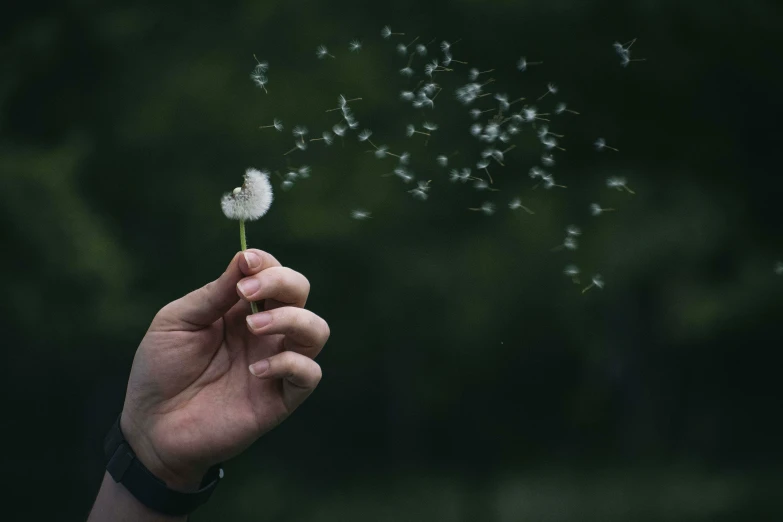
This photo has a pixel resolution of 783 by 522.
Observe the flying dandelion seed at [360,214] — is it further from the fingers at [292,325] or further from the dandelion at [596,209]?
the fingers at [292,325]

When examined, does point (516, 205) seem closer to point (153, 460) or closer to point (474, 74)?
point (474, 74)

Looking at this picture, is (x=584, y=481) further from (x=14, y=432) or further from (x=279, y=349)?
(x=14, y=432)

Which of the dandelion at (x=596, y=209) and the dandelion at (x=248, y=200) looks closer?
the dandelion at (x=248, y=200)

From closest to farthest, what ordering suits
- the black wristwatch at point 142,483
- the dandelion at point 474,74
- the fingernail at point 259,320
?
the fingernail at point 259,320 → the black wristwatch at point 142,483 → the dandelion at point 474,74

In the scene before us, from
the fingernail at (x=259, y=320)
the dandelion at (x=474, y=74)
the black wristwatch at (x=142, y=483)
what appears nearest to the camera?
the fingernail at (x=259, y=320)

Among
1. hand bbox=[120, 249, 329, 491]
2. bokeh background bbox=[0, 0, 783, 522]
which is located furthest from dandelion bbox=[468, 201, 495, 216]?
hand bbox=[120, 249, 329, 491]

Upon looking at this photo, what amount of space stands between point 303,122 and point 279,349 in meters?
0.56

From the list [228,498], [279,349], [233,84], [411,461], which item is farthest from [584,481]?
[233,84]

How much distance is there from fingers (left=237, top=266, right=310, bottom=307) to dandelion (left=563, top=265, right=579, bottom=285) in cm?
67

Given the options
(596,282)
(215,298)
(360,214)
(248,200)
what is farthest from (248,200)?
(596,282)

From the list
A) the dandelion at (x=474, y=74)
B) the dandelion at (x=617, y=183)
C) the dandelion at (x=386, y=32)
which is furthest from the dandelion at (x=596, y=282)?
the dandelion at (x=386, y=32)

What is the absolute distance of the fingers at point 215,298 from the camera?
0.65 metres

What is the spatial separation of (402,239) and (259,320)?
595 millimetres

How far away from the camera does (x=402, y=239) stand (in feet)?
3.93
